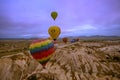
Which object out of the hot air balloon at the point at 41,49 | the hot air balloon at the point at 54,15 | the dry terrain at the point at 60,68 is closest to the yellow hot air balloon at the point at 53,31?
the hot air balloon at the point at 54,15

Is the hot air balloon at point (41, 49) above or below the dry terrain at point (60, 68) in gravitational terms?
above

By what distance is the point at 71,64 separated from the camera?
1864 inches

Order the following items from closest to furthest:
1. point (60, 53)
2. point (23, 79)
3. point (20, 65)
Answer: point (23, 79) < point (20, 65) < point (60, 53)

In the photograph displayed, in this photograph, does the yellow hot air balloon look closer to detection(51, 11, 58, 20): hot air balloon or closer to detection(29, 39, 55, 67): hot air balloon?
detection(51, 11, 58, 20): hot air balloon

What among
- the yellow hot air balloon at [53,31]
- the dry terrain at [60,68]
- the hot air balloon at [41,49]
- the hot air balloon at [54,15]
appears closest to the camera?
the hot air balloon at [41,49]

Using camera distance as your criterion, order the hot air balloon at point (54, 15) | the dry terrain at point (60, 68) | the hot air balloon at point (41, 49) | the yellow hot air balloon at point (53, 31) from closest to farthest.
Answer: the hot air balloon at point (41, 49) → the dry terrain at point (60, 68) → the hot air balloon at point (54, 15) → the yellow hot air balloon at point (53, 31)

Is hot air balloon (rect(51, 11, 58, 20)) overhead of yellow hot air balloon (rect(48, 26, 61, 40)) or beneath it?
overhead

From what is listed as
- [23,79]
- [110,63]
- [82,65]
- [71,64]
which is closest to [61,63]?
[71,64]

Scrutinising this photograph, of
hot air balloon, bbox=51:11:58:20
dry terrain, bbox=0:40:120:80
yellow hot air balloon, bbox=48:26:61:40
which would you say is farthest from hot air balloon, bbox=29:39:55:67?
hot air balloon, bbox=51:11:58:20

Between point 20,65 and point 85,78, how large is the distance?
721 inches

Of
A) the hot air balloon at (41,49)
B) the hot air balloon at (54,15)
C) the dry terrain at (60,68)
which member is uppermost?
the hot air balloon at (54,15)

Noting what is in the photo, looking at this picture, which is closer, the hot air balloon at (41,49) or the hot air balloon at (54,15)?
the hot air balloon at (41,49)

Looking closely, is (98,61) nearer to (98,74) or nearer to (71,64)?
(98,74)

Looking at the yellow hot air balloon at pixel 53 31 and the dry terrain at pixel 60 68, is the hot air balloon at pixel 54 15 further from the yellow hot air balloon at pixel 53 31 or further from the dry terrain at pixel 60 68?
the dry terrain at pixel 60 68
